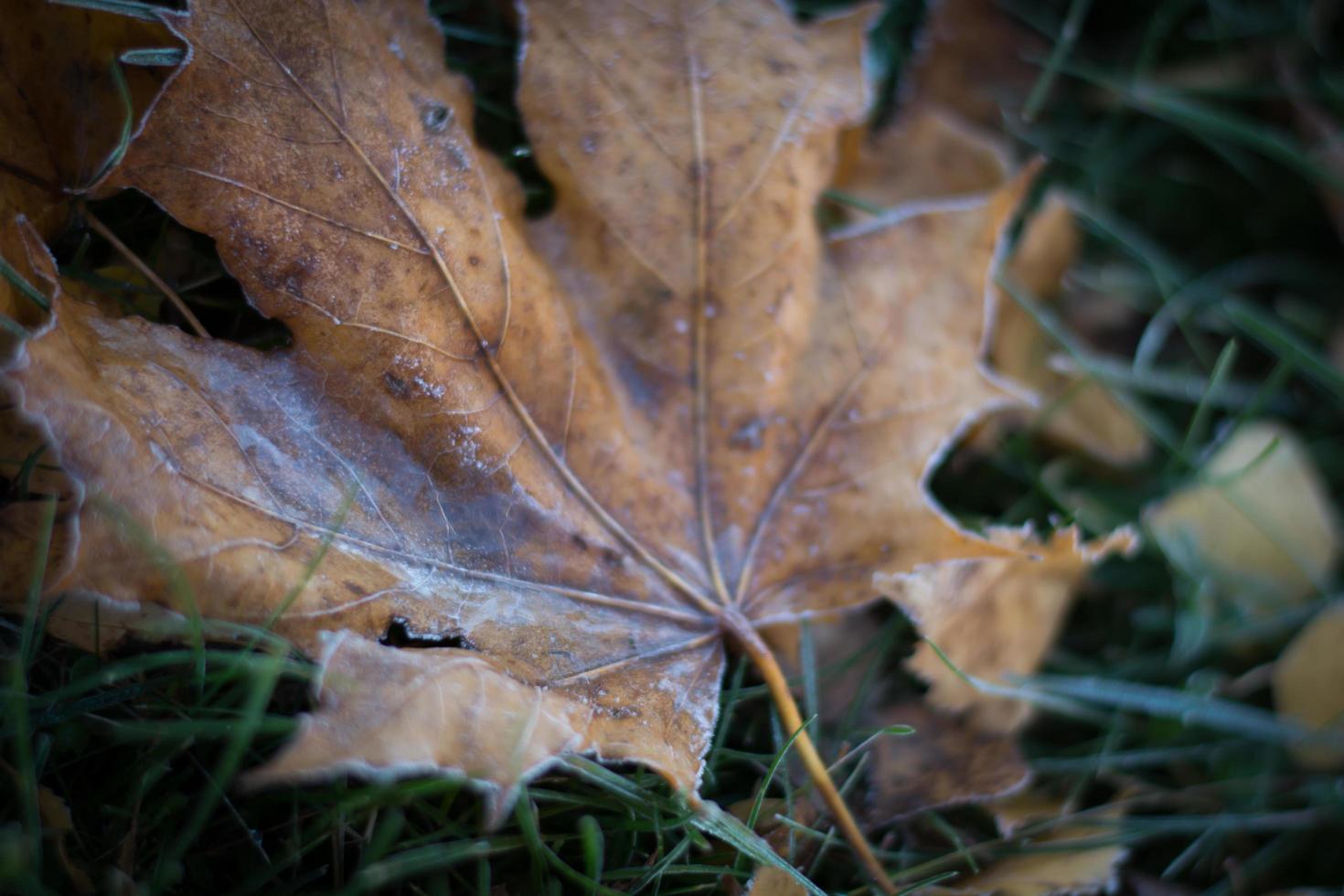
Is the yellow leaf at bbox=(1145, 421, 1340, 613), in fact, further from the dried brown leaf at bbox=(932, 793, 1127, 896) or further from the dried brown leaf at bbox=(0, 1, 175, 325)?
the dried brown leaf at bbox=(0, 1, 175, 325)

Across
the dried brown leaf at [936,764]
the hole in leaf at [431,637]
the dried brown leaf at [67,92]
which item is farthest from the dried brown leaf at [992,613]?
the dried brown leaf at [67,92]

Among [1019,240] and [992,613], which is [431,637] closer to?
[992,613]

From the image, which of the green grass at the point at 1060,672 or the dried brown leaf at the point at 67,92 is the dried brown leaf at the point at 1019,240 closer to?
the green grass at the point at 1060,672

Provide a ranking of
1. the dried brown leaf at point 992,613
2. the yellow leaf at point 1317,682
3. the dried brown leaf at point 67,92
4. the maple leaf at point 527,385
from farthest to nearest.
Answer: the yellow leaf at point 1317,682 < the dried brown leaf at point 992,613 < the dried brown leaf at point 67,92 < the maple leaf at point 527,385

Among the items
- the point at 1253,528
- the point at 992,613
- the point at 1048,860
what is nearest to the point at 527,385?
the point at 992,613

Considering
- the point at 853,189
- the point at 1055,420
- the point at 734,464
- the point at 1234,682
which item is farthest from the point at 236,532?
the point at 1234,682
